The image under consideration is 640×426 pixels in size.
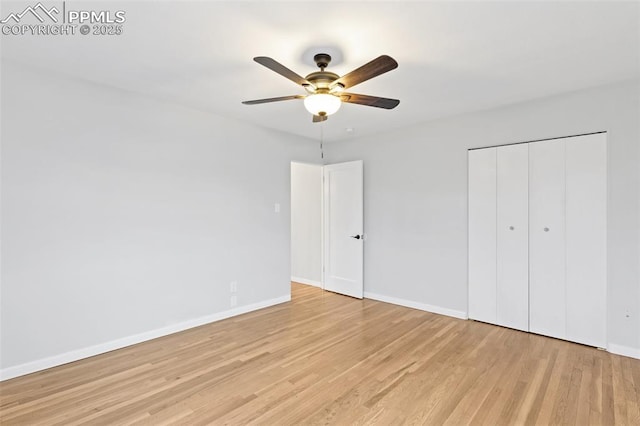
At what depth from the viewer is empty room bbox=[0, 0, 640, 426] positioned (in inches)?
82.1

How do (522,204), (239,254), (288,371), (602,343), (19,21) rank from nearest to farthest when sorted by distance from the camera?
(19,21)
(288,371)
(602,343)
(522,204)
(239,254)

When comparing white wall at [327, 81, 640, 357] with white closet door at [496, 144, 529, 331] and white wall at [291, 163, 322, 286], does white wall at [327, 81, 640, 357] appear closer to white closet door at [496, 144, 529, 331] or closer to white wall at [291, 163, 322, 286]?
white closet door at [496, 144, 529, 331]

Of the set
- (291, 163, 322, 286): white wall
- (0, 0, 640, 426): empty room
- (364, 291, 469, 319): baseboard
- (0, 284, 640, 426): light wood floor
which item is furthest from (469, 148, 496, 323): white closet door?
(291, 163, 322, 286): white wall

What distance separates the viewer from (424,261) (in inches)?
169

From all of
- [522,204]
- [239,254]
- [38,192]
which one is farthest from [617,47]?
[38,192]

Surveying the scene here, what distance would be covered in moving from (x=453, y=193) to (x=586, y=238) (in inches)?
55.0

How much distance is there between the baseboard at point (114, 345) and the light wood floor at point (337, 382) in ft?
0.27

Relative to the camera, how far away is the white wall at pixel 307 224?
563 centimetres

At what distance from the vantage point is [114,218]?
10.0 feet

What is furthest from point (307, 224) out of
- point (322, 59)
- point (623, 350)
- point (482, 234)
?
point (623, 350)

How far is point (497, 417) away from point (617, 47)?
2.77 m

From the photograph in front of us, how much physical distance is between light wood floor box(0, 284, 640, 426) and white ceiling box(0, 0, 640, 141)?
8.31ft

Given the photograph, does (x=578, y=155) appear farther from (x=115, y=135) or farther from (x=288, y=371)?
(x=115, y=135)

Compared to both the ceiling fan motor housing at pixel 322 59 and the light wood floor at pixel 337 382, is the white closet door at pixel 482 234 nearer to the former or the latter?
the light wood floor at pixel 337 382
